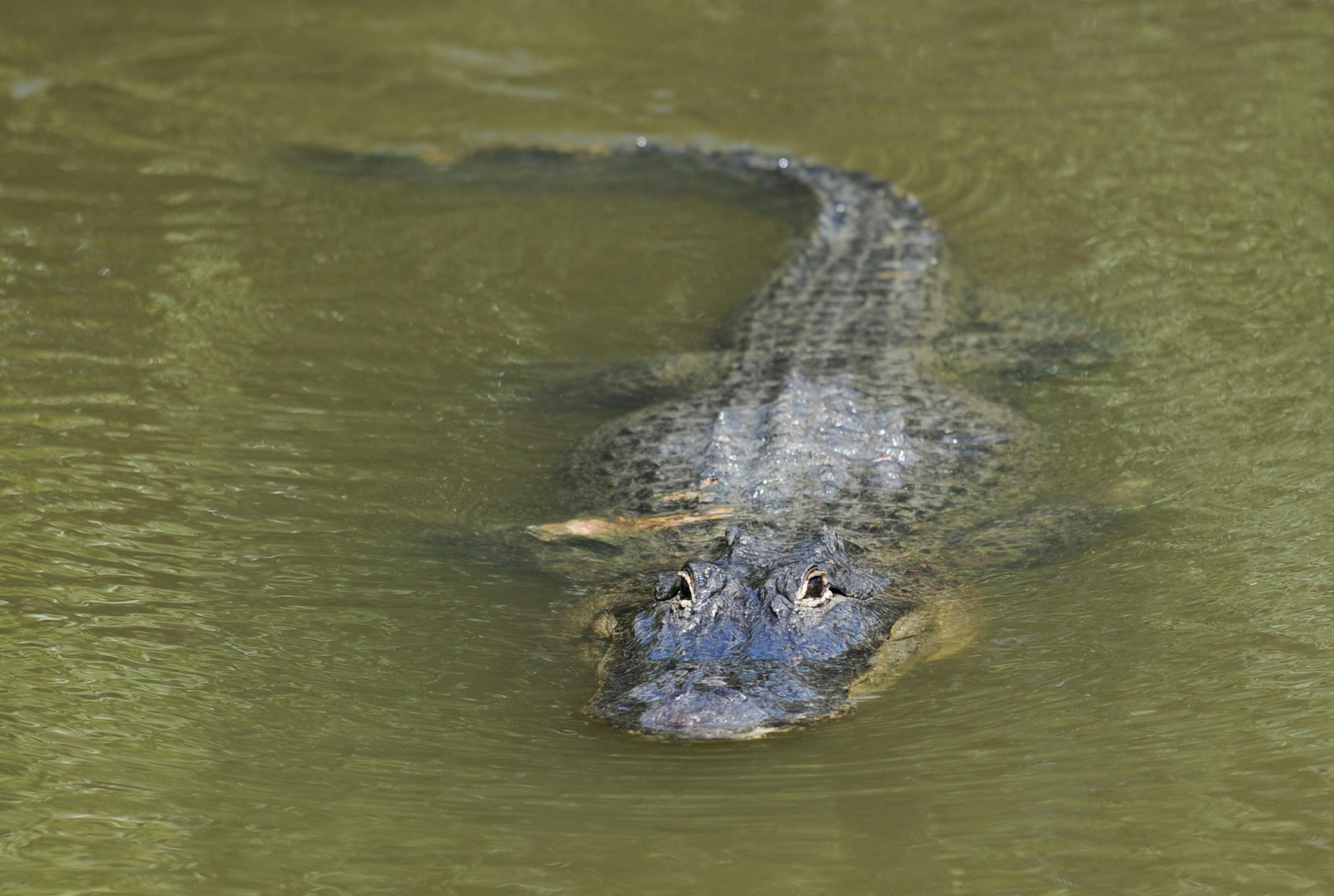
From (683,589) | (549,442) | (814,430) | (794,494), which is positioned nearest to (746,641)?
(683,589)

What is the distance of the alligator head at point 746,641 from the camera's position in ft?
13.0

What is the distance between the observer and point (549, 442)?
21.2 feet

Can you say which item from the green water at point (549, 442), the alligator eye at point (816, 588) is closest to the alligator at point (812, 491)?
the alligator eye at point (816, 588)

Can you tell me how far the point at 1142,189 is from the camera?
28.5ft

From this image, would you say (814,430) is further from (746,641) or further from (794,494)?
(746,641)

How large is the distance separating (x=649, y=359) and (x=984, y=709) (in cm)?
348

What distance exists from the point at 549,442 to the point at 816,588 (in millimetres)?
2069

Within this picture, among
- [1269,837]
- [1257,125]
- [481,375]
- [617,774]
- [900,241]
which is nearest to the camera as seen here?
[1269,837]

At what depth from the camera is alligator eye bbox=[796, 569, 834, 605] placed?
4730 millimetres

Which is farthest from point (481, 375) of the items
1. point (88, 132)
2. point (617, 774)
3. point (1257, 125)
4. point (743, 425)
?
point (1257, 125)

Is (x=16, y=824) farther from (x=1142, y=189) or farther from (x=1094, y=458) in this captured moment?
(x=1142, y=189)

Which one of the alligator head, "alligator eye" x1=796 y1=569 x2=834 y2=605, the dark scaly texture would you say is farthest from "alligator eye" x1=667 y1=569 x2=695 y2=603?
the dark scaly texture

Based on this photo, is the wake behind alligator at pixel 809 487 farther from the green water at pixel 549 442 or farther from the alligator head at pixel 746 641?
the green water at pixel 549 442

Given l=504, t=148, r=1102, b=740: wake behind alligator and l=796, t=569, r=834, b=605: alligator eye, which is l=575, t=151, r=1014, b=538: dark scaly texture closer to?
l=504, t=148, r=1102, b=740: wake behind alligator
